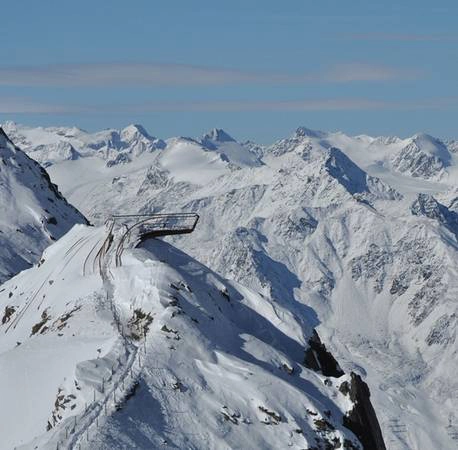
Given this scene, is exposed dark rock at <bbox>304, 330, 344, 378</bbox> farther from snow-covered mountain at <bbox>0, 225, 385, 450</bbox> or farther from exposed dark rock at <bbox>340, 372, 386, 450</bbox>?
exposed dark rock at <bbox>340, 372, 386, 450</bbox>

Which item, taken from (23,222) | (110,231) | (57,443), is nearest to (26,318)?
(110,231)

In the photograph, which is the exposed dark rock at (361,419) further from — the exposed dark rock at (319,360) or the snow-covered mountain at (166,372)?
the exposed dark rock at (319,360)

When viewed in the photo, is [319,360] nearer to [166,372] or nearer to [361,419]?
[361,419]

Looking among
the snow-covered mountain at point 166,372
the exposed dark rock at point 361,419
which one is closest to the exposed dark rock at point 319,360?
the snow-covered mountain at point 166,372

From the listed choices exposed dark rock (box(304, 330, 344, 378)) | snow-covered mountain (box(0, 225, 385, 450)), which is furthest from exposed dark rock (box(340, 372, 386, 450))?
exposed dark rock (box(304, 330, 344, 378))

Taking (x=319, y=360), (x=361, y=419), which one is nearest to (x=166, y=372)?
(x=361, y=419)

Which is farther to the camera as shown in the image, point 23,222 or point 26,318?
point 23,222

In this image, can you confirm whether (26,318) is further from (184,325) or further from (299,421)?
(299,421)
